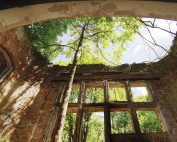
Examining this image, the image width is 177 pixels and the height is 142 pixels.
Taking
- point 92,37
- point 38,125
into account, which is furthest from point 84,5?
point 92,37

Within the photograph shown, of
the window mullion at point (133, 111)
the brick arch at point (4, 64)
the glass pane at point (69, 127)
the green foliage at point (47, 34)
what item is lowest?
the window mullion at point (133, 111)

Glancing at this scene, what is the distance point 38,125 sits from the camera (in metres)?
6.04

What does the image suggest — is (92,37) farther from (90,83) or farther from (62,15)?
(62,15)

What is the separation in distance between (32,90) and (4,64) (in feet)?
4.27

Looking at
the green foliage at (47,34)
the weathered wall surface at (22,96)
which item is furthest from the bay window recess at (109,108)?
the green foliage at (47,34)

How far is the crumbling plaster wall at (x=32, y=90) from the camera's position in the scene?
5.84 meters

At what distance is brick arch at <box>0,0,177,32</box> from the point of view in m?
1.65

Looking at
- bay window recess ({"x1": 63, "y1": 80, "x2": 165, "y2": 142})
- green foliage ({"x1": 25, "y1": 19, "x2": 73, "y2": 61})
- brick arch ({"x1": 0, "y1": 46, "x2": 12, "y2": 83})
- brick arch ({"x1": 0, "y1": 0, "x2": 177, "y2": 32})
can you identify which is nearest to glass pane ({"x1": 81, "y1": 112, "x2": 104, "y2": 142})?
bay window recess ({"x1": 63, "y1": 80, "x2": 165, "y2": 142})

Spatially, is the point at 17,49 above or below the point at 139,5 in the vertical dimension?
above

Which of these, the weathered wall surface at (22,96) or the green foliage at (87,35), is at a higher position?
the green foliage at (87,35)

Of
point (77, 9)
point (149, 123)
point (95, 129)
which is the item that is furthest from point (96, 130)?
point (77, 9)

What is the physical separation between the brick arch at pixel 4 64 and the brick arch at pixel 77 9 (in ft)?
16.4

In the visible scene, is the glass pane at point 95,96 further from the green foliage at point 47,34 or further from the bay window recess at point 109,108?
the green foliage at point 47,34

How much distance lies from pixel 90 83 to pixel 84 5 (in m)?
6.17
